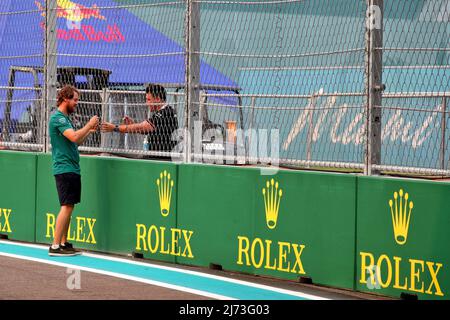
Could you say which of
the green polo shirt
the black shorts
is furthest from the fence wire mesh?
the black shorts

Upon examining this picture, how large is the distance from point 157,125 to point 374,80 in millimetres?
3163

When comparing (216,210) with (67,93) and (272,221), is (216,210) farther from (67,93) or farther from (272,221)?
(67,93)

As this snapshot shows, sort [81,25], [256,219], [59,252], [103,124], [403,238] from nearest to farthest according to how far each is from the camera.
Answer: [403,238]
[256,219]
[103,124]
[59,252]
[81,25]

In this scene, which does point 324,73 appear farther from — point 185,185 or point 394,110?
point 185,185

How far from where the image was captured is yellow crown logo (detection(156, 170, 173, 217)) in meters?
12.1

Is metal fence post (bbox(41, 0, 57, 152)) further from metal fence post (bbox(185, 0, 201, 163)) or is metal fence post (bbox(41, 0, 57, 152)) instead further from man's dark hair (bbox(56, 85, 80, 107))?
metal fence post (bbox(185, 0, 201, 163))

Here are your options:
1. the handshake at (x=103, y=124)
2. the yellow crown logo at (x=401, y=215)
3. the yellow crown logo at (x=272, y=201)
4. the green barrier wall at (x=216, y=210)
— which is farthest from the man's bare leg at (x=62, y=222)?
the yellow crown logo at (x=401, y=215)

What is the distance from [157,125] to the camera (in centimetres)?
1259

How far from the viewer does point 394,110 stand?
10977mm

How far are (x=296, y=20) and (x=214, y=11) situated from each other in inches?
53.2

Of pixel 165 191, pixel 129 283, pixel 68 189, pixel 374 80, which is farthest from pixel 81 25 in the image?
pixel 374 80

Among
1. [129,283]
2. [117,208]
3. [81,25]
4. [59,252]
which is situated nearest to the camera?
[129,283]

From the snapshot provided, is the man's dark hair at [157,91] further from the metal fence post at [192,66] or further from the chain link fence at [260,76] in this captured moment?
the metal fence post at [192,66]

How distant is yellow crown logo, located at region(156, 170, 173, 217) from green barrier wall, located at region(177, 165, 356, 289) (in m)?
0.18
